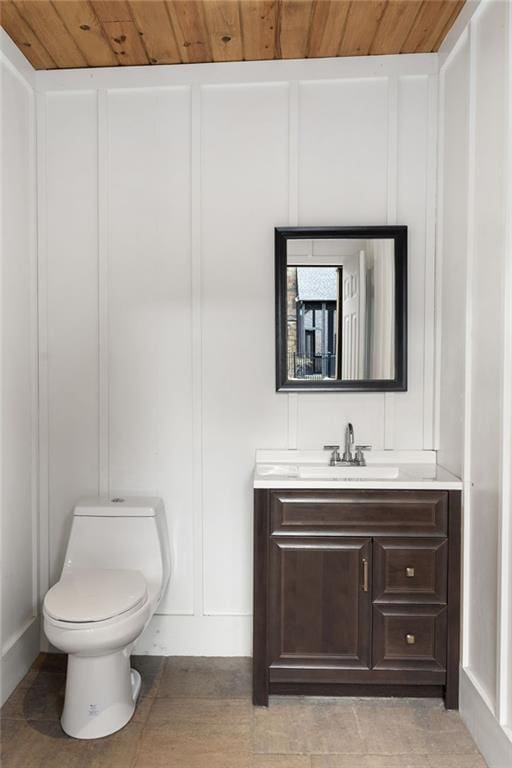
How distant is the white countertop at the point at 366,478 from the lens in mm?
1936

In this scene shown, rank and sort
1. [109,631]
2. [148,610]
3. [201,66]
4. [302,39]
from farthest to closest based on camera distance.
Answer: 1. [201,66]
2. [302,39]
3. [148,610]
4. [109,631]

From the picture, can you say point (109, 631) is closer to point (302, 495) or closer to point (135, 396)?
point (302, 495)

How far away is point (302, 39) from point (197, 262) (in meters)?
1.03

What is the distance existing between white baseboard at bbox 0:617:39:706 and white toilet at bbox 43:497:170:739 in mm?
338

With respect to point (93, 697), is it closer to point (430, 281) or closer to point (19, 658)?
point (19, 658)

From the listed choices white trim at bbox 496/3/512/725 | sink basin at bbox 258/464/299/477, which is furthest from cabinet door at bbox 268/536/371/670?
white trim at bbox 496/3/512/725

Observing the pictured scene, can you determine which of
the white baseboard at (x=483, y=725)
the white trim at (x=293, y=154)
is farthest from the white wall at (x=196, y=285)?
the white baseboard at (x=483, y=725)

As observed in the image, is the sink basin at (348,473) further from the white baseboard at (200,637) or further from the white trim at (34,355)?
the white trim at (34,355)

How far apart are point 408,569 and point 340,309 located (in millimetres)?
1131

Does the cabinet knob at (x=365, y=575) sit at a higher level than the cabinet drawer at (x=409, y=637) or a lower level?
higher

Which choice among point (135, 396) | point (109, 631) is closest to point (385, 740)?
point (109, 631)

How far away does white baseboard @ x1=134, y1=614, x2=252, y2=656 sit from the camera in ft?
7.58

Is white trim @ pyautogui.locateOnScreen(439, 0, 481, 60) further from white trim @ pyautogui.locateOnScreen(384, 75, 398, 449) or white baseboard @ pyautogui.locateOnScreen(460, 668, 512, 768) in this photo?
white baseboard @ pyautogui.locateOnScreen(460, 668, 512, 768)

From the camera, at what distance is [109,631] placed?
1679 mm
